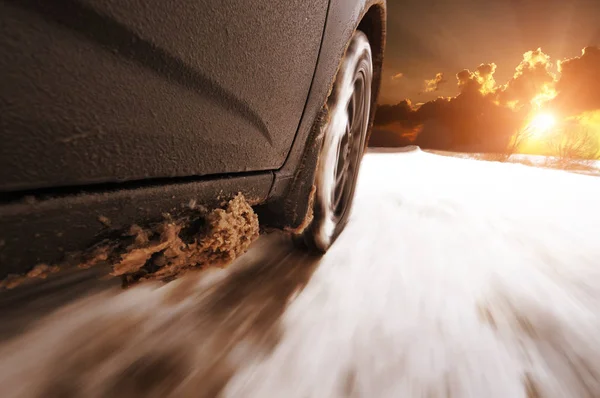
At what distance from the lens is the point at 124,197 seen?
466 millimetres

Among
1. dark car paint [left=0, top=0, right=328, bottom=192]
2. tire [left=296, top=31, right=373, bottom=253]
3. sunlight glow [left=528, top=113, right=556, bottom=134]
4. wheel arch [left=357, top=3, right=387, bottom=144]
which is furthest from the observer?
sunlight glow [left=528, top=113, right=556, bottom=134]

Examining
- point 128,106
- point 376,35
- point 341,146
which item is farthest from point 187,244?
point 376,35

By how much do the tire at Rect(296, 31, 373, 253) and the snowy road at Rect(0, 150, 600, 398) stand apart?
0.49ft

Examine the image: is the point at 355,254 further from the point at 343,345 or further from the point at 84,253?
the point at 84,253

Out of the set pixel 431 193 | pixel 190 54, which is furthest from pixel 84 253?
pixel 431 193

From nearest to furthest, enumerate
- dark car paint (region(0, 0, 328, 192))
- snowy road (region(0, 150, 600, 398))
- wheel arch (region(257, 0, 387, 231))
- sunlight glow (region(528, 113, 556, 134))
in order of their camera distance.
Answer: dark car paint (region(0, 0, 328, 192))
snowy road (region(0, 150, 600, 398))
wheel arch (region(257, 0, 387, 231))
sunlight glow (region(528, 113, 556, 134))

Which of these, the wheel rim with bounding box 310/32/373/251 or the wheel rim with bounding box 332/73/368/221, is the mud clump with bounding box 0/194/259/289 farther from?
the wheel rim with bounding box 332/73/368/221

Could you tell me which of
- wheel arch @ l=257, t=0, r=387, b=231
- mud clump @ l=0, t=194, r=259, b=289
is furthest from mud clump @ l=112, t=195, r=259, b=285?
wheel arch @ l=257, t=0, r=387, b=231

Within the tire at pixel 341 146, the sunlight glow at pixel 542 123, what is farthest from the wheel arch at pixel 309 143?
the sunlight glow at pixel 542 123

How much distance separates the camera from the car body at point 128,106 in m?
0.34

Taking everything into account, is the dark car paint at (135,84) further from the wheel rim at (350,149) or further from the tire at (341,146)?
the wheel rim at (350,149)

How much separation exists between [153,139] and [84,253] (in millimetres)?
197

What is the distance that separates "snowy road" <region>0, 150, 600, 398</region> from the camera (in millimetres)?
672

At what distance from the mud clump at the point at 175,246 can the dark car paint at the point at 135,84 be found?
0.09 m
